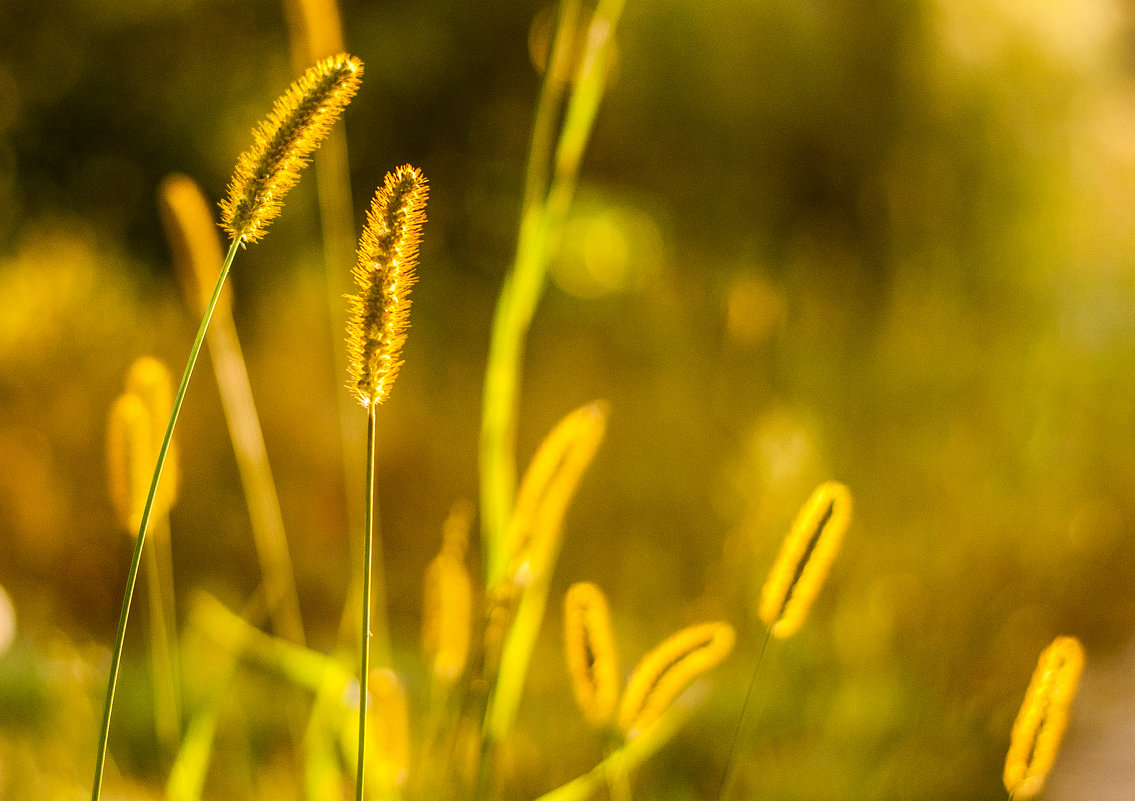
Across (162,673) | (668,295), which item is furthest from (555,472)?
(668,295)

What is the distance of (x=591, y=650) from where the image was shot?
0.20m

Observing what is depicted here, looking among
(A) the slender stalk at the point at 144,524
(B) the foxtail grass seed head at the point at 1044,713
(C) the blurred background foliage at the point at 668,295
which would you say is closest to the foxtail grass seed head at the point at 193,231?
(A) the slender stalk at the point at 144,524

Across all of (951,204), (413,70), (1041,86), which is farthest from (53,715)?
(1041,86)

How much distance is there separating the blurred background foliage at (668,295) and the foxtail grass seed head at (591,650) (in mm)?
458

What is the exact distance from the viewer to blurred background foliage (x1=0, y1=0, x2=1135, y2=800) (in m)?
0.73

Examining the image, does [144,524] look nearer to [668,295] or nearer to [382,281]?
[382,281]

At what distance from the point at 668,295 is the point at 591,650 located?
0.70m

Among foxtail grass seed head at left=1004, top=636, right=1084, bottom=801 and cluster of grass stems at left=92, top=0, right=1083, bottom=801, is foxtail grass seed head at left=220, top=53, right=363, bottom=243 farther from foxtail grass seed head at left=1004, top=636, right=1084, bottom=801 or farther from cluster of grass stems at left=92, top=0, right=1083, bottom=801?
foxtail grass seed head at left=1004, top=636, right=1084, bottom=801

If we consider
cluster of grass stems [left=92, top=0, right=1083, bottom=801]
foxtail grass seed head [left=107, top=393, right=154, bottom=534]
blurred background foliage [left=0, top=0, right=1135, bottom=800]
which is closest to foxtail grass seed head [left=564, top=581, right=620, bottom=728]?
cluster of grass stems [left=92, top=0, right=1083, bottom=801]

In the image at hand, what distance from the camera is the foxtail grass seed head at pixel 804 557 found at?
7.1 inches

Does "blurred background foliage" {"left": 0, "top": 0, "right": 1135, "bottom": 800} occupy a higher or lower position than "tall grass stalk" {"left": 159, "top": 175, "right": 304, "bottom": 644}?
higher

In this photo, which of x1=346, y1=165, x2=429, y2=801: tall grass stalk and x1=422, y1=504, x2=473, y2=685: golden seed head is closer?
x1=346, y1=165, x2=429, y2=801: tall grass stalk

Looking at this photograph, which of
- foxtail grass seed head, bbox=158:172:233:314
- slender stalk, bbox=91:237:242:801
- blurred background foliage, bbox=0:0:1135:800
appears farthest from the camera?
blurred background foliage, bbox=0:0:1135:800

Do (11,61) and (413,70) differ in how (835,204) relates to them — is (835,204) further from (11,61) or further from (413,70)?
(11,61)
